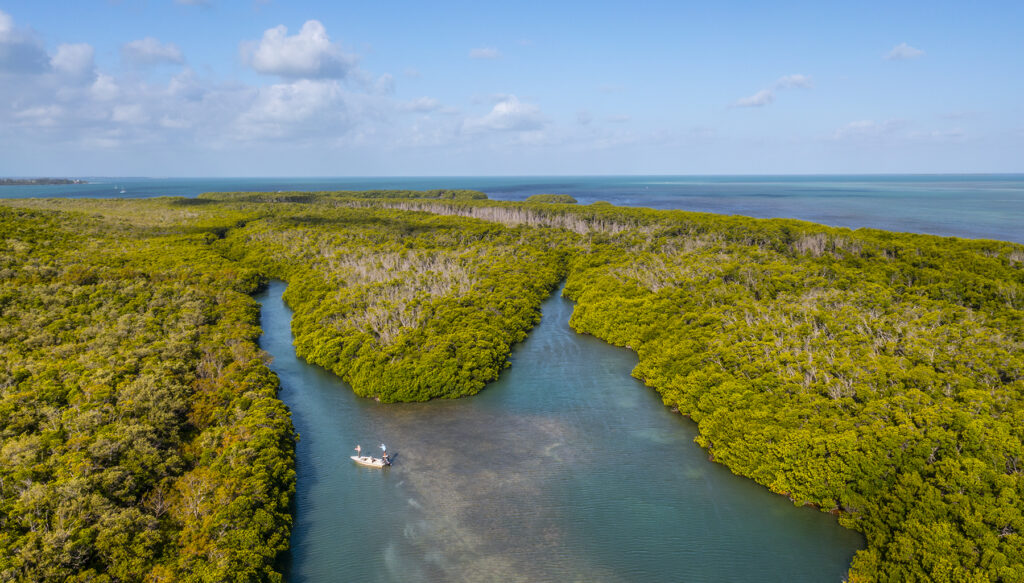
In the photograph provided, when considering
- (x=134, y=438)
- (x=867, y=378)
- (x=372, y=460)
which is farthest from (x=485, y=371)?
(x=867, y=378)

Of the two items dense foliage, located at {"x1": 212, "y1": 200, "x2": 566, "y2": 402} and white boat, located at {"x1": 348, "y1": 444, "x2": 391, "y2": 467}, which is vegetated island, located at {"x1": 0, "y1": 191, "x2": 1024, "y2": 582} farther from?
white boat, located at {"x1": 348, "y1": 444, "x2": 391, "y2": 467}

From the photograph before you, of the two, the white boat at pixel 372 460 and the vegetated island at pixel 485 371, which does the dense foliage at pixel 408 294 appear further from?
the white boat at pixel 372 460

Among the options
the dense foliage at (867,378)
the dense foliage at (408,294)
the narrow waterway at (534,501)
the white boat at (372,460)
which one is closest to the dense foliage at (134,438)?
the narrow waterway at (534,501)

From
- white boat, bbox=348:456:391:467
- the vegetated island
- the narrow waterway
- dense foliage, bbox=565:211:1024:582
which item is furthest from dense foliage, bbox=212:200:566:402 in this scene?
dense foliage, bbox=565:211:1024:582

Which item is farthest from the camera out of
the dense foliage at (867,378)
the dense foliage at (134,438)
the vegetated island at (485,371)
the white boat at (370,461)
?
the white boat at (370,461)

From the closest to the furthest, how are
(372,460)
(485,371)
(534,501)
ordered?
1. (534,501)
2. (372,460)
3. (485,371)

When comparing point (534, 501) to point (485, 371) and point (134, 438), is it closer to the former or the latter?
point (485, 371)
